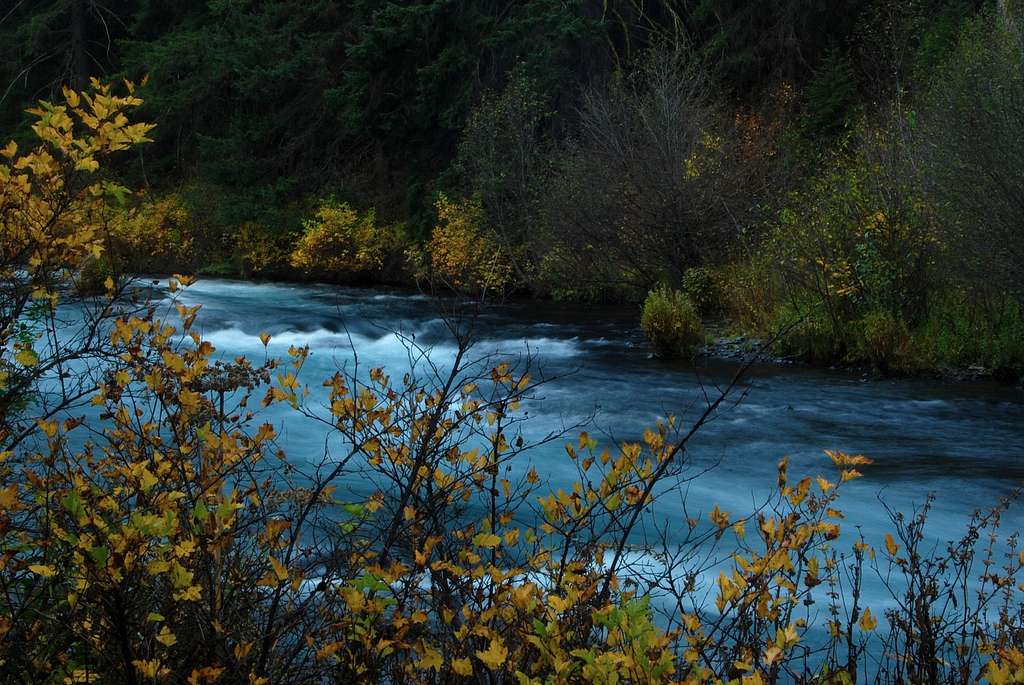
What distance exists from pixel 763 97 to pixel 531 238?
24.8ft

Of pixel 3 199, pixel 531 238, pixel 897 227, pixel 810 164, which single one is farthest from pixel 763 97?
pixel 3 199

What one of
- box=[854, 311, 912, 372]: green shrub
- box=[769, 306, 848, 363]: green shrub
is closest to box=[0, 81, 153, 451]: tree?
box=[854, 311, 912, 372]: green shrub

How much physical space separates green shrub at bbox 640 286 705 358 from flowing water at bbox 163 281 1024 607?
33cm

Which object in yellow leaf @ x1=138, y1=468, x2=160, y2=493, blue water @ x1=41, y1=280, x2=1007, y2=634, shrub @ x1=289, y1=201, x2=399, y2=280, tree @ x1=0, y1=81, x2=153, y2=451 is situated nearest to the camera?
yellow leaf @ x1=138, y1=468, x2=160, y2=493

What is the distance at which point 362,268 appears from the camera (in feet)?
90.2

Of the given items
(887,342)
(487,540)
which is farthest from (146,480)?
(887,342)

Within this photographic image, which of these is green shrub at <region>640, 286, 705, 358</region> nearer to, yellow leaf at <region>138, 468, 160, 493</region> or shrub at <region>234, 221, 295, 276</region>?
yellow leaf at <region>138, 468, 160, 493</region>

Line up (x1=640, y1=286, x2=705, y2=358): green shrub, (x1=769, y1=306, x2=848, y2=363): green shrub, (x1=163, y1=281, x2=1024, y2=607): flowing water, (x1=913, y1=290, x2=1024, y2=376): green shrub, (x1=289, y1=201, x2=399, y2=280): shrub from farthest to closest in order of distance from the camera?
(x1=289, y1=201, x2=399, y2=280): shrub → (x1=640, y1=286, x2=705, y2=358): green shrub → (x1=769, y1=306, x2=848, y2=363): green shrub → (x1=913, y1=290, x2=1024, y2=376): green shrub → (x1=163, y1=281, x2=1024, y2=607): flowing water

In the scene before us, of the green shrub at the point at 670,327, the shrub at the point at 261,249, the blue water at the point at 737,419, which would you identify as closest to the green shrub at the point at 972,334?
the blue water at the point at 737,419

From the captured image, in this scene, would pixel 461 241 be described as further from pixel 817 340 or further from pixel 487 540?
pixel 487 540

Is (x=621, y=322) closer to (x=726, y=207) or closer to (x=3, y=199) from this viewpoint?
(x=726, y=207)

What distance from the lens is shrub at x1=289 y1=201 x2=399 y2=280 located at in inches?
1083

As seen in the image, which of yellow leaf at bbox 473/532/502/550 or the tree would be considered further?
the tree

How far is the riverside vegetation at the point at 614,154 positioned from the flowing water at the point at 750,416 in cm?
120
